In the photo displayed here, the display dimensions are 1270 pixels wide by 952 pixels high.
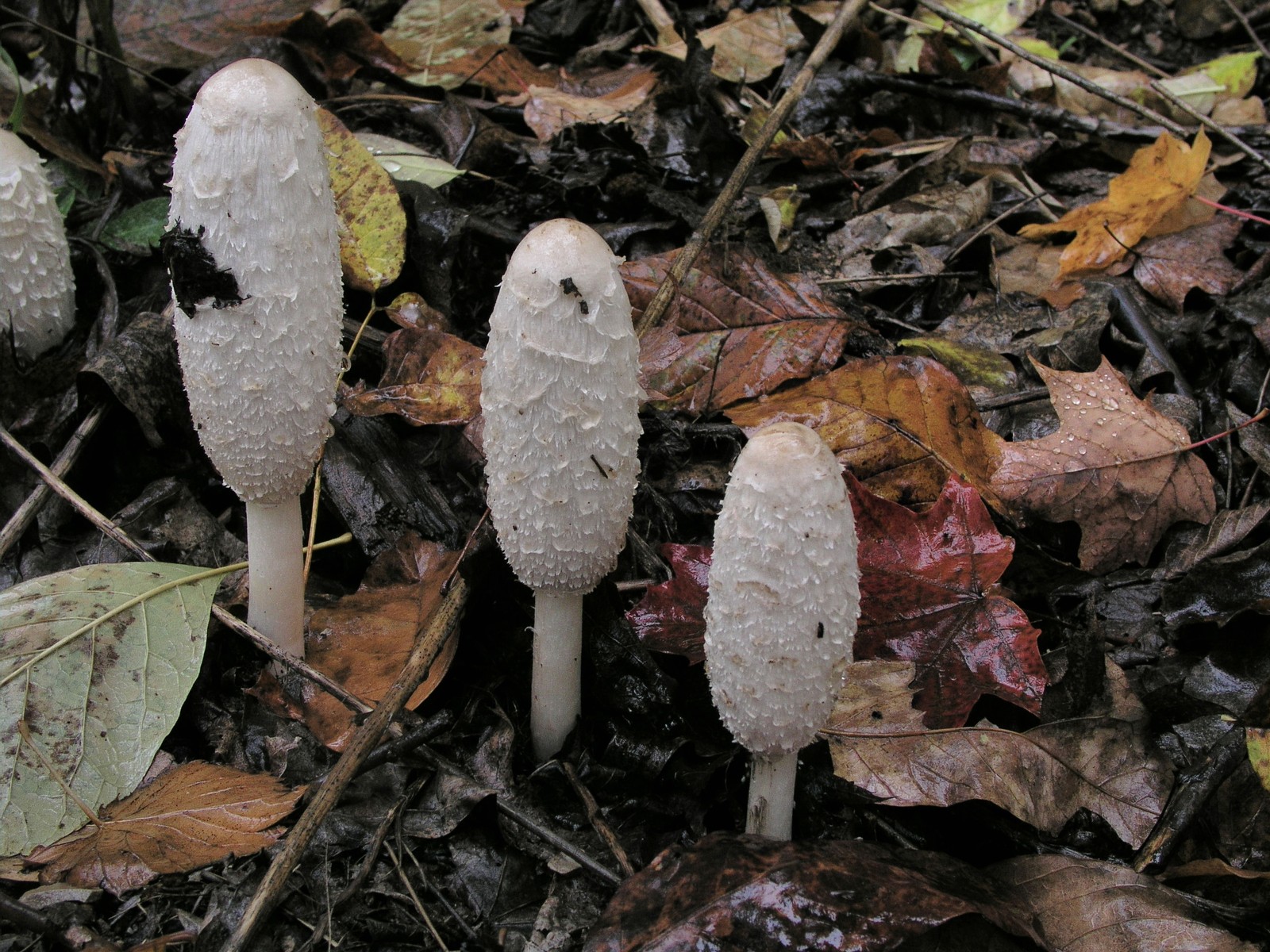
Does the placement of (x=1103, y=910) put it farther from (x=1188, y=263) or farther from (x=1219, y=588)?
(x=1188, y=263)

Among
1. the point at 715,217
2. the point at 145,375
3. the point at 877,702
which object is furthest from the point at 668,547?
the point at 145,375

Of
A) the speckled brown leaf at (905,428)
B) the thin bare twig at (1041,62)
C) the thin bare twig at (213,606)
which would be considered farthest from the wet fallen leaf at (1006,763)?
the thin bare twig at (1041,62)

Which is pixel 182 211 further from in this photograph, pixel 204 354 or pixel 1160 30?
pixel 1160 30

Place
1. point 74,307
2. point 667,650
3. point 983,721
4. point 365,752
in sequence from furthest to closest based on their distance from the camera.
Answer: point 74,307, point 667,650, point 983,721, point 365,752

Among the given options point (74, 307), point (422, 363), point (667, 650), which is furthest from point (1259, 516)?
point (74, 307)

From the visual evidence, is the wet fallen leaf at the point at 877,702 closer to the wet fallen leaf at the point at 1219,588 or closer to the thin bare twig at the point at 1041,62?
the wet fallen leaf at the point at 1219,588

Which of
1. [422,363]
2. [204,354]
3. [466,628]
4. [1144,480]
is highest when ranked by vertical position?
[204,354]

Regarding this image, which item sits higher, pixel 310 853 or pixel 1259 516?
pixel 1259 516
